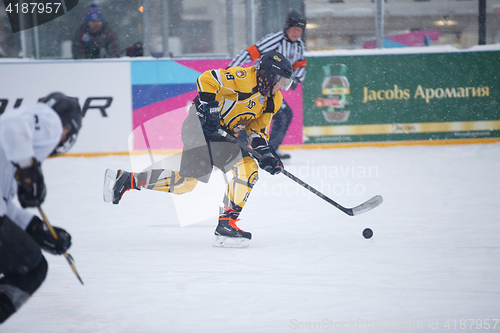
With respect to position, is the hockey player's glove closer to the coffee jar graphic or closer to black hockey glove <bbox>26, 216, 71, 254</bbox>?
black hockey glove <bbox>26, 216, 71, 254</bbox>

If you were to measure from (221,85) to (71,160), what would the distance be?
12.6 feet

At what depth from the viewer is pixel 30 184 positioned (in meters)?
1.38

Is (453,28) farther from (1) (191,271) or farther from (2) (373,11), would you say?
(1) (191,271)

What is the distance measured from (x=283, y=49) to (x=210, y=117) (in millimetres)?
2732

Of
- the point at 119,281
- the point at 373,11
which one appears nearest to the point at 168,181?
the point at 119,281

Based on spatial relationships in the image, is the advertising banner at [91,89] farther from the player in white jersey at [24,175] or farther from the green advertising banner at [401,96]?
the player in white jersey at [24,175]

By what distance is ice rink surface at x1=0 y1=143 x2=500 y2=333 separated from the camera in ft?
5.77

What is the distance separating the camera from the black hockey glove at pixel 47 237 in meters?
1.56

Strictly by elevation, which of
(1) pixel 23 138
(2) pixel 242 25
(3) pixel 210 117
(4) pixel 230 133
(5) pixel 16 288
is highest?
(2) pixel 242 25

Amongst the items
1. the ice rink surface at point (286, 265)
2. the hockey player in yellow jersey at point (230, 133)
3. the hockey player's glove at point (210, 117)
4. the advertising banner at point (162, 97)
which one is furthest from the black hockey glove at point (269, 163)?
the advertising banner at point (162, 97)

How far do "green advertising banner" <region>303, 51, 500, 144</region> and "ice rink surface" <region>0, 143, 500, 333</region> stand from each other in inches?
83.6

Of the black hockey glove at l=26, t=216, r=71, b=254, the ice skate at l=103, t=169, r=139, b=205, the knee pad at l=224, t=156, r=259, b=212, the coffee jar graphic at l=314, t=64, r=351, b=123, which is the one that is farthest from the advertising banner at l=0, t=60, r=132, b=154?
the black hockey glove at l=26, t=216, r=71, b=254

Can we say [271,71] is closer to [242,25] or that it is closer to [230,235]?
[230,235]

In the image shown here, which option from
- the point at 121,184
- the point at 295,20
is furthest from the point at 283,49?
the point at 121,184
